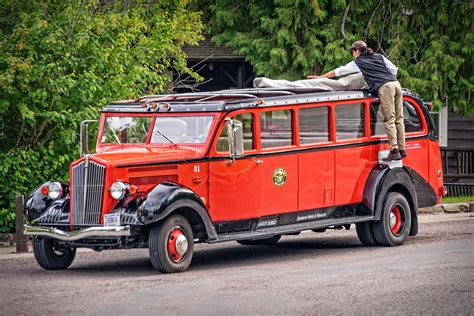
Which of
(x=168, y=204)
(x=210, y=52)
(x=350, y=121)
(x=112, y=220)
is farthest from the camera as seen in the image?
(x=210, y=52)

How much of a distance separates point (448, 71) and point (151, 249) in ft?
53.3

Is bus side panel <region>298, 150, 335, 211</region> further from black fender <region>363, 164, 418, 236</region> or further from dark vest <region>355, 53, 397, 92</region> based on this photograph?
dark vest <region>355, 53, 397, 92</region>

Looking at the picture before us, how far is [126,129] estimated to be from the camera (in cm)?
1630

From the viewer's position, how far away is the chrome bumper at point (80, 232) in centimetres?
1437

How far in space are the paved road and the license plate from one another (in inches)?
24.5

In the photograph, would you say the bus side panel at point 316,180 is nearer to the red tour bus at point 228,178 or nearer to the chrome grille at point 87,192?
the red tour bus at point 228,178

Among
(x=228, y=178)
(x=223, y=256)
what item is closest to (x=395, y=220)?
(x=223, y=256)

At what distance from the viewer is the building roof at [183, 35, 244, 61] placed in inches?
1225

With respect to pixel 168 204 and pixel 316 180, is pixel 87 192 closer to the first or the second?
pixel 168 204

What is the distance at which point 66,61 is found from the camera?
65.1 feet

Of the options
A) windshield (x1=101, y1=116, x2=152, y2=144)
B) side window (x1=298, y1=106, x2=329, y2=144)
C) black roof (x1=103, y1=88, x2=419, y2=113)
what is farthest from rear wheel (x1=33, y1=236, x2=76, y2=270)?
side window (x1=298, y1=106, x2=329, y2=144)

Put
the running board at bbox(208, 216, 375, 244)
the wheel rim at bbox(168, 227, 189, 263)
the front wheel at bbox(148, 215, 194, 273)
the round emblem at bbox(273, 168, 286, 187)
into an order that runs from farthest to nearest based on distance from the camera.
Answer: the round emblem at bbox(273, 168, 286, 187)
the running board at bbox(208, 216, 375, 244)
the wheel rim at bbox(168, 227, 189, 263)
the front wheel at bbox(148, 215, 194, 273)

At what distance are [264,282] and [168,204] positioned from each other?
155cm

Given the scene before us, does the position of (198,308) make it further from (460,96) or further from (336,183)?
(460,96)
